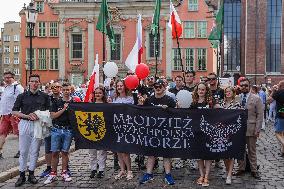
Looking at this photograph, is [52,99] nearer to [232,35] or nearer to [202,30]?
[202,30]

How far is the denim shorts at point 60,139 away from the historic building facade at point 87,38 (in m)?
37.3

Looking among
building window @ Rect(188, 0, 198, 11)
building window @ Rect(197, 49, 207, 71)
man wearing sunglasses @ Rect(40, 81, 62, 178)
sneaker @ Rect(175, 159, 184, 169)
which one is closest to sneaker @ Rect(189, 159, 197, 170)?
sneaker @ Rect(175, 159, 184, 169)

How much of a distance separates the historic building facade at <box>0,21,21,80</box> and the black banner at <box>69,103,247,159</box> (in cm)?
11161

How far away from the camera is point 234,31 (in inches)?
2366

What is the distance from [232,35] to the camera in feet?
199

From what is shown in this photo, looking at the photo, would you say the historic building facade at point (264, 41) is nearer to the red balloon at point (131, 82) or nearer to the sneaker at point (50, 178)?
the red balloon at point (131, 82)

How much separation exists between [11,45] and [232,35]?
238 feet

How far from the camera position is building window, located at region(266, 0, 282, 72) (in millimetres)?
51938

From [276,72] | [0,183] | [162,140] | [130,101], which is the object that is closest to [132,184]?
[162,140]

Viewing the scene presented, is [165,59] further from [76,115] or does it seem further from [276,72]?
[76,115]

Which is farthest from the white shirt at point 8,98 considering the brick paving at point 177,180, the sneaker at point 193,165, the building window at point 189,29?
the building window at point 189,29

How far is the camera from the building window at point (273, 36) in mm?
51938

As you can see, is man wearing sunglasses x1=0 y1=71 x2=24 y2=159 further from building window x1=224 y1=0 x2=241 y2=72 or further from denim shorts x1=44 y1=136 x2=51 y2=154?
building window x1=224 y1=0 x2=241 y2=72

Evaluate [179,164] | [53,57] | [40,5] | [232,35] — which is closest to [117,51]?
[53,57]
